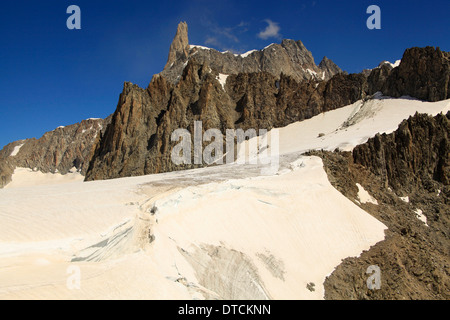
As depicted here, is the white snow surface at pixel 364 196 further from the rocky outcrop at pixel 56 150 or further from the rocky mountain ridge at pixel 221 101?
the rocky outcrop at pixel 56 150

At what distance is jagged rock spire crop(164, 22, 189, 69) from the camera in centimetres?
7200

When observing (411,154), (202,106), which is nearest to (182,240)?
(411,154)

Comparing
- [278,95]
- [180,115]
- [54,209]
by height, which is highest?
[278,95]

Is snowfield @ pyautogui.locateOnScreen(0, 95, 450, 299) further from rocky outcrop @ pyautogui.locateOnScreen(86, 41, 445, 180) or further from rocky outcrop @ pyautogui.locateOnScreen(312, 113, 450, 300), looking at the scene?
rocky outcrop @ pyautogui.locateOnScreen(86, 41, 445, 180)

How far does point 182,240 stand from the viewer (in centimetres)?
811

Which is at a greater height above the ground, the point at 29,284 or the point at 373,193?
the point at 373,193

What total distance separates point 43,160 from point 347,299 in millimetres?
86807

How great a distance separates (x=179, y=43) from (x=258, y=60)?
71.7 ft

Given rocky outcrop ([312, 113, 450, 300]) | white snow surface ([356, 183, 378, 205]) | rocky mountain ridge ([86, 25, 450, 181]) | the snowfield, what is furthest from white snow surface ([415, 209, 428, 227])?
rocky mountain ridge ([86, 25, 450, 181])

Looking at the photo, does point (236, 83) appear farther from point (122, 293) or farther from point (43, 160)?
point (43, 160)
